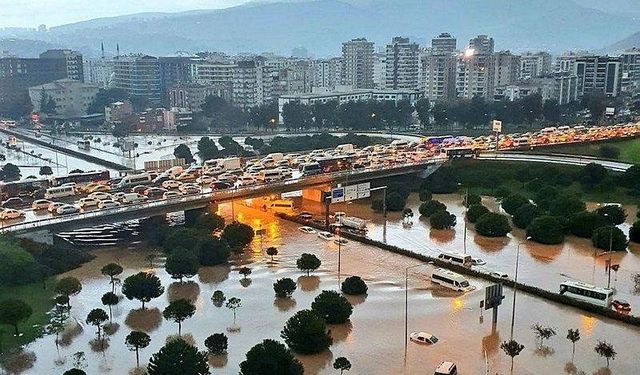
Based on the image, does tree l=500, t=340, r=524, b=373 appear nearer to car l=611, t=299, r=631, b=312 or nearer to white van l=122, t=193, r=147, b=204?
car l=611, t=299, r=631, b=312

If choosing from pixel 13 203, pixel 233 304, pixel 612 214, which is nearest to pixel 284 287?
pixel 233 304

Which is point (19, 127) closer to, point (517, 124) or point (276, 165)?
point (276, 165)

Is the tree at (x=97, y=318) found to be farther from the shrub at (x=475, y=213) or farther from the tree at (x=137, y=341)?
the shrub at (x=475, y=213)

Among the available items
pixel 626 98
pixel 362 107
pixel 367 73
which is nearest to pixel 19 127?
pixel 362 107

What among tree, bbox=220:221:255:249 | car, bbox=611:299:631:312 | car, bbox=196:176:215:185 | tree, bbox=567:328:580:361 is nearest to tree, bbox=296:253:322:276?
tree, bbox=220:221:255:249

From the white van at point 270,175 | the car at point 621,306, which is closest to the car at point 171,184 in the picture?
the white van at point 270,175

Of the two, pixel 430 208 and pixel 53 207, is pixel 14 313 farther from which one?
pixel 430 208
